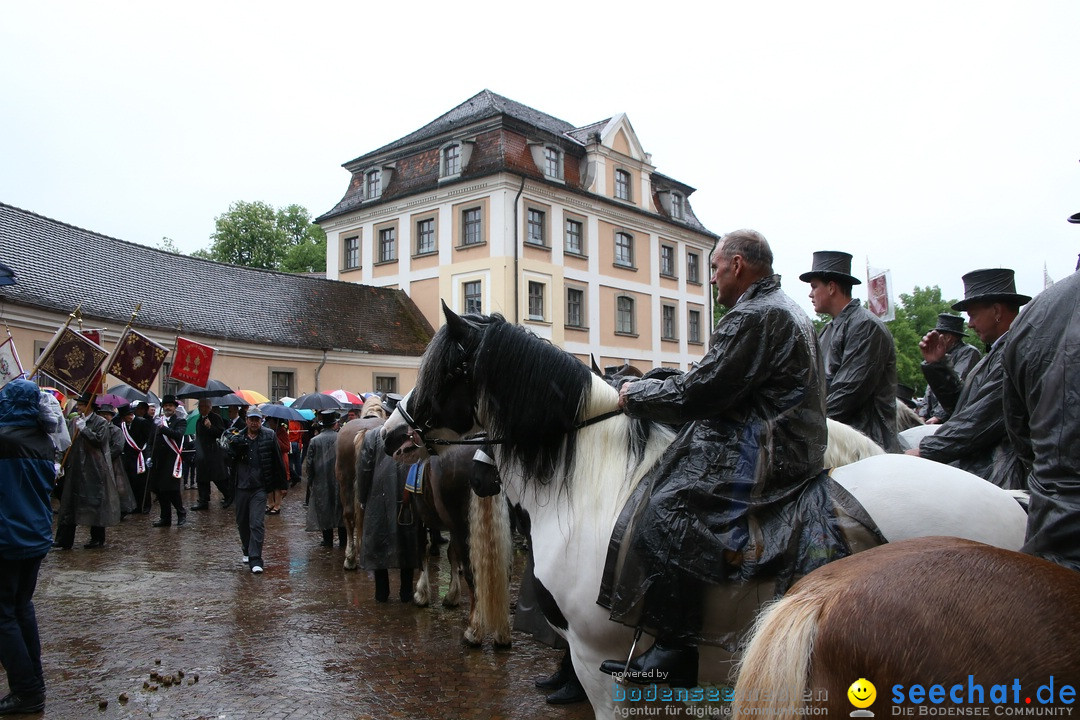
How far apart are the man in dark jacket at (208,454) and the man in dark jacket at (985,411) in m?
14.3

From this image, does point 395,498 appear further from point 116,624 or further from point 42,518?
point 42,518

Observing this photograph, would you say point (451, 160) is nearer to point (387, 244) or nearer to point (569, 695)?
point (387, 244)

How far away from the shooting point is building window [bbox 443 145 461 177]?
32.3 metres

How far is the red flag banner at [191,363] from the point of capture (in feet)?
45.7

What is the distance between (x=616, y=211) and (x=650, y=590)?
3385 cm

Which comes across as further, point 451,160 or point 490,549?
point 451,160

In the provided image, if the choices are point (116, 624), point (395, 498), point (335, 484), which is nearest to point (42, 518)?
point (116, 624)

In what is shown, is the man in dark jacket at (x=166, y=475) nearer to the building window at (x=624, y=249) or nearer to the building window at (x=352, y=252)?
the building window at (x=352, y=252)

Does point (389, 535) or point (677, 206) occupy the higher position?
point (677, 206)

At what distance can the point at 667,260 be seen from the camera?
3884cm

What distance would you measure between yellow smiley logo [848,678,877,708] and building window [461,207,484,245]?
3055cm

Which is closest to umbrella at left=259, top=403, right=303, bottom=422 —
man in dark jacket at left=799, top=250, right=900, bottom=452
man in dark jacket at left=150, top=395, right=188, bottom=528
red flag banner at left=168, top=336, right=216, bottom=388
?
red flag banner at left=168, top=336, right=216, bottom=388

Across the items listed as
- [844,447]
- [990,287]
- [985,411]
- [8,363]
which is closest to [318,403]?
[8,363]

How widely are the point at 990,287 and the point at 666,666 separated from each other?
2.90 m
